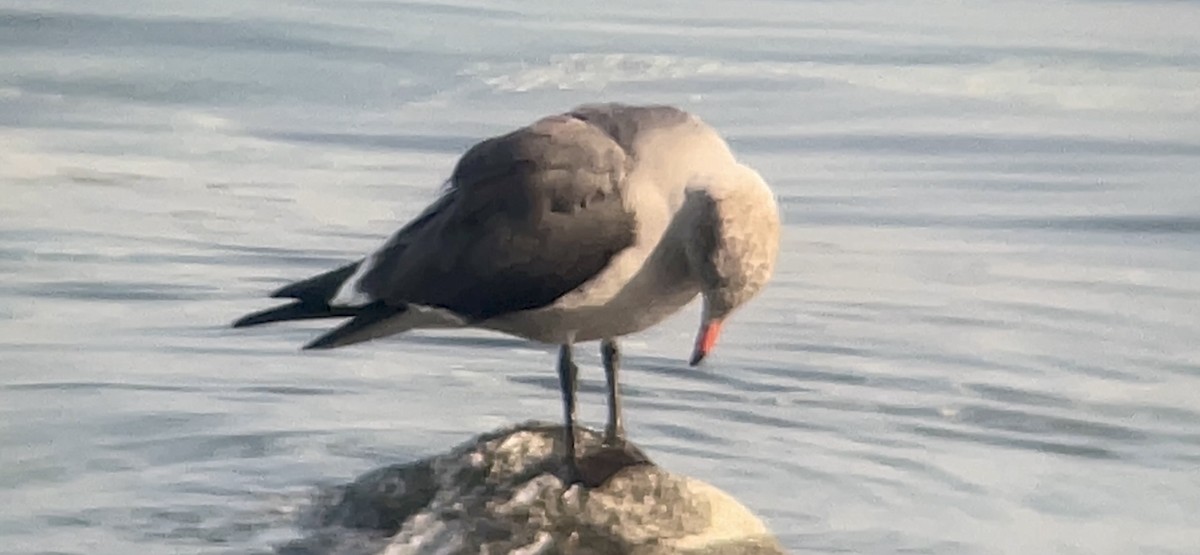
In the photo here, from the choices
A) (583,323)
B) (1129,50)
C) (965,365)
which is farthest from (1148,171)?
(583,323)

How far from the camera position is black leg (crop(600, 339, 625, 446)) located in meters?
4.90

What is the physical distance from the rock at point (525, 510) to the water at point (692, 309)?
0.36 feet

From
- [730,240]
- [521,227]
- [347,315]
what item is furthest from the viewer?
[347,315]

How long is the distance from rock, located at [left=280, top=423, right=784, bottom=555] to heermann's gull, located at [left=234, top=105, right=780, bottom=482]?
87 millimetres

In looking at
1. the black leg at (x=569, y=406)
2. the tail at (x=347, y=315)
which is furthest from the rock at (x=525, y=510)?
the tail at (x=347, y=315)

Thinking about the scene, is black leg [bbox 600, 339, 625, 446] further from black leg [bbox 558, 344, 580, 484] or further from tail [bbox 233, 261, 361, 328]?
tail [bbox 233, 261, 361, 328]

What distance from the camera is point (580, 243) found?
14.9 ft

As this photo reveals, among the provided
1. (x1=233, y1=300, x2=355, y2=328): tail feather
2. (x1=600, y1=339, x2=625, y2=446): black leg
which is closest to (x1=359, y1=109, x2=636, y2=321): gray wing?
(x1=233, y1=300, x2=355, y2=328): tail feather

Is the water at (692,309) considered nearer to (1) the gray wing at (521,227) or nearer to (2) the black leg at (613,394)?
(2) the black leg at (613,394)

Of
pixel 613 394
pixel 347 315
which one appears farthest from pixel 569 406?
pixel 347 315

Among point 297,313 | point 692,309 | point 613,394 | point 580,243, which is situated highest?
point 580,243

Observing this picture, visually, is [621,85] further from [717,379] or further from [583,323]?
[583,323]

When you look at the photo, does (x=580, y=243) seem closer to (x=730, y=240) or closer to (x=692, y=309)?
(x=730, y=240)

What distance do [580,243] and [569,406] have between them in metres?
0.38
